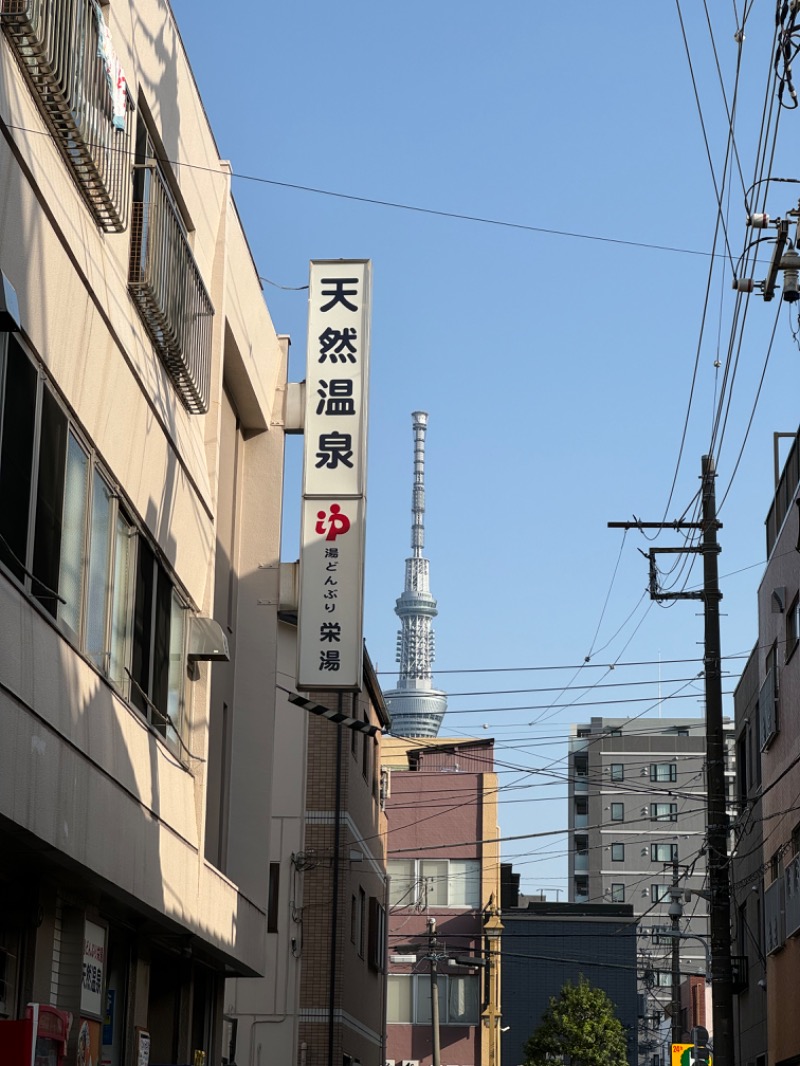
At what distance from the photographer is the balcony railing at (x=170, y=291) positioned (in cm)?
1357

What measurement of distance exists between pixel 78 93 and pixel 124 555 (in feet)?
13.8

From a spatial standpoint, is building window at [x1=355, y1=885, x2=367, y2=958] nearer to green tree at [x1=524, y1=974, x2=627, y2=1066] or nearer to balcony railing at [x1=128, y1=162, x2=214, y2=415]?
balcony railing at [x1=128, y1=162, x2=214, y2=415]

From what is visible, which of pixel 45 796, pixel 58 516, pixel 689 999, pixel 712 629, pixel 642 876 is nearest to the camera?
pixel 45 796

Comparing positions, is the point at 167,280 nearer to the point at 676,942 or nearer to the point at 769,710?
the point at 769,710

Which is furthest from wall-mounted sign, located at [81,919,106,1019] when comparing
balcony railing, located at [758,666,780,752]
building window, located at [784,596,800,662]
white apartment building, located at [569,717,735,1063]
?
white apartment building, located at [569,717,735,1063]

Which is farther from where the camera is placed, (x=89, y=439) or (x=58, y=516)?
(x=89, y=439)

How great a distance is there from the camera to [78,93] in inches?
429

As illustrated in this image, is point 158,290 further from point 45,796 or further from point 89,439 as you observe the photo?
point 45,796

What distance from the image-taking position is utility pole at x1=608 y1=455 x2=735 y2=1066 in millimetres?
23297

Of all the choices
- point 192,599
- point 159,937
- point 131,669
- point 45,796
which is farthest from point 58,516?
point 159,937

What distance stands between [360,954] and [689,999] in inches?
1871

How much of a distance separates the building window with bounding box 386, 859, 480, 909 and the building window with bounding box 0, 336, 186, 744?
46.6 metres

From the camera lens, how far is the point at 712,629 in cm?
2545

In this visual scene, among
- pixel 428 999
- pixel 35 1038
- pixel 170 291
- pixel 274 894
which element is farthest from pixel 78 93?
pixel 428 999
